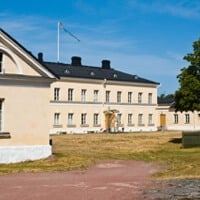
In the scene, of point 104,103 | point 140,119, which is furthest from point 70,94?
point 140,119

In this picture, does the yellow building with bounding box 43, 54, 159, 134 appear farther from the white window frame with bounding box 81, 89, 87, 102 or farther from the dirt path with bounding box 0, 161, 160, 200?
the dirt path with bounding box 0, 161, 160, 200

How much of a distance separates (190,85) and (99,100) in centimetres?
2570

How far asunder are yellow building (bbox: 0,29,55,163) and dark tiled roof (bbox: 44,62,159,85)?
31.3 meters

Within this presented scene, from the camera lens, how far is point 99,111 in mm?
59188

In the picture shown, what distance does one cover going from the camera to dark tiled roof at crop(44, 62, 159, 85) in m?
56.6

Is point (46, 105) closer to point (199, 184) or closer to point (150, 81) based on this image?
point (199, 184)

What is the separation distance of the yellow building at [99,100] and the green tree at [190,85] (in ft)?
69.2

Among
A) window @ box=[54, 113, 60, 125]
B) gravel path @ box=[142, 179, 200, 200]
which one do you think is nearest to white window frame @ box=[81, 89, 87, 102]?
window @ box=[54, 113, 60, 125]

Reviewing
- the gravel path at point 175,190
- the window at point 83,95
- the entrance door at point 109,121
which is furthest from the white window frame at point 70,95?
the gravel path at point 175,190

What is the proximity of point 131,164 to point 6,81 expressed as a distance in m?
6.77

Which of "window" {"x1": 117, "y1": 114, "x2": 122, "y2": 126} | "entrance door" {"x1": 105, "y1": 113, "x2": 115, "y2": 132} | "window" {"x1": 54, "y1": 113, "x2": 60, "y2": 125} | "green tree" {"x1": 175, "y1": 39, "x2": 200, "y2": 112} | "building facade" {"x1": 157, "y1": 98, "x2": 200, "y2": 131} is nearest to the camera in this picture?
"green tree" {"x1": 175, "y1": 39, "x2": 200, "y2": 112}

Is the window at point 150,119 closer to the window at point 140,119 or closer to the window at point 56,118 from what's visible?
the window at point 140,119

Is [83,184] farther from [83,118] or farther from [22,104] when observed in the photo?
[83,118]

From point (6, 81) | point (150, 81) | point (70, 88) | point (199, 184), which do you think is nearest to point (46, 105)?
point (6, 81)
